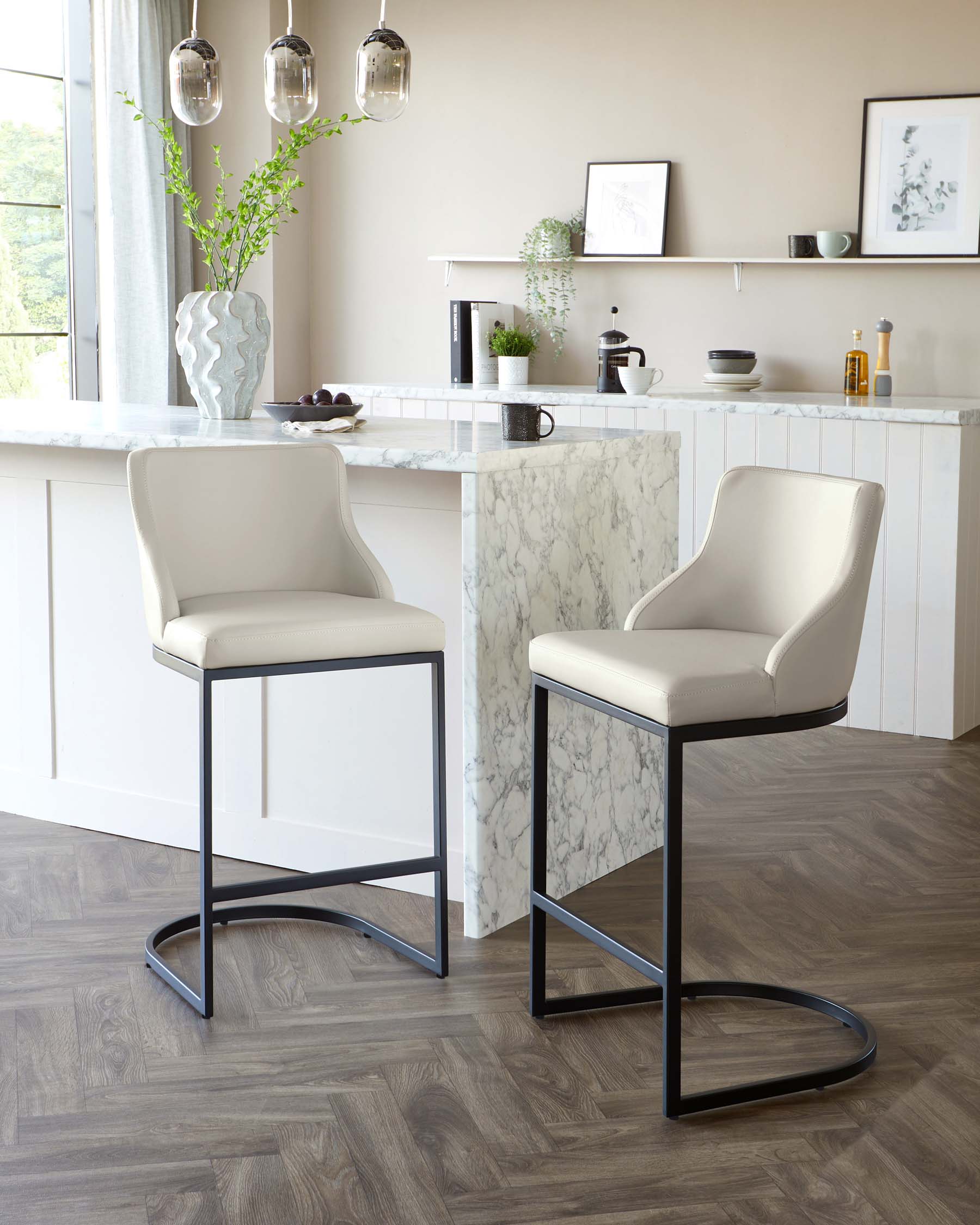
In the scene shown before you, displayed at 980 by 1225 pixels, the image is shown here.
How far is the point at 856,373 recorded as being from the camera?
16.6ft

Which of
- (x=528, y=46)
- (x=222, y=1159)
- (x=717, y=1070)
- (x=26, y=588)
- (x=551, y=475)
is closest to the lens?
(x=222, y=1159)

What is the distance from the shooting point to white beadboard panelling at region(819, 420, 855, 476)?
449 cm

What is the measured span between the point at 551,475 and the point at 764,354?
2.87 metres

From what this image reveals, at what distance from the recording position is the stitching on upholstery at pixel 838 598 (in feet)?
6.98

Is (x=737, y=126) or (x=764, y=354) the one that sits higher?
(x=737, y=126)

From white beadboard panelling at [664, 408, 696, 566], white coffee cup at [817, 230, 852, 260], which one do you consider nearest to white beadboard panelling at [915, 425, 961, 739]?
white beadboard panelling at [664, 408, 696, 566]

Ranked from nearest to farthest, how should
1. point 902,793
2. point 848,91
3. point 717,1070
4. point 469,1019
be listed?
point 717,1070
point 469,1019
point 902,793
point 848,91

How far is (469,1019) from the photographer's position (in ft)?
8.09

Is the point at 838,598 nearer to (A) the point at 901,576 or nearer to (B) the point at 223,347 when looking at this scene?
(B) the point at 223,347

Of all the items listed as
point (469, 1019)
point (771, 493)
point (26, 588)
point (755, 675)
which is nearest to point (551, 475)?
point (771, 493)

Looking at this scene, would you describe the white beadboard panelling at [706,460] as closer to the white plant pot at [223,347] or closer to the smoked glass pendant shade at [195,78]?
the white plant pot at [223,347]

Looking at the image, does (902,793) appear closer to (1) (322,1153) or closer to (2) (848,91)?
(1) (322,1153)

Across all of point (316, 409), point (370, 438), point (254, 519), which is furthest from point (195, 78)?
point (254, 519)

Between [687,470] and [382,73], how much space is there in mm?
2274
